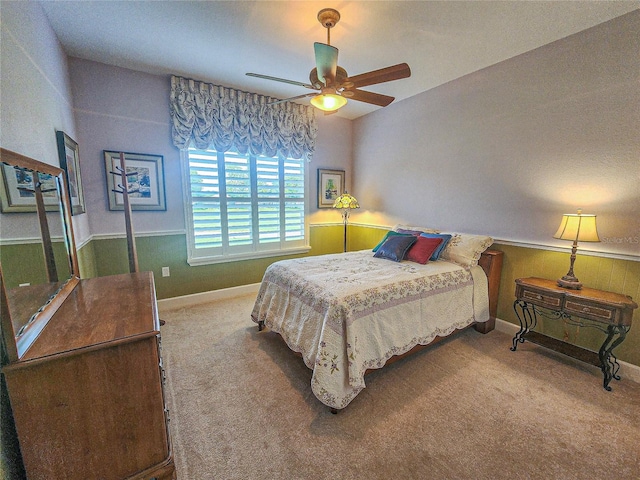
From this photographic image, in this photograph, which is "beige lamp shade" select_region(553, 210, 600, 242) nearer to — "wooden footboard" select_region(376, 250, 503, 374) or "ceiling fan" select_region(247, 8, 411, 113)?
"wooden footboard" select_region(376, 250, 503, 374)

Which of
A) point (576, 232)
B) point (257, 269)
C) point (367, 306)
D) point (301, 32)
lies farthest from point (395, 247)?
point (301, 32)

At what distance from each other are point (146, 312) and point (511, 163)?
10.9 feet

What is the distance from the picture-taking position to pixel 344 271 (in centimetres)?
242

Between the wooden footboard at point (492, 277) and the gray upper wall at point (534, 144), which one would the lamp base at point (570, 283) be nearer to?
the gray upper wall at point (534, 144)

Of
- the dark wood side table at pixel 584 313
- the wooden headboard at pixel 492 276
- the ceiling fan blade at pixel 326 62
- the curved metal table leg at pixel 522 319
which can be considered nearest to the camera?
the ceiling fan blade at pixel 326 62

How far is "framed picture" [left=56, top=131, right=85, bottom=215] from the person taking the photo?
2096mm

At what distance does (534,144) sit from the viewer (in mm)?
2506

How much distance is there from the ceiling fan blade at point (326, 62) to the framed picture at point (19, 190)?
159 centimetres

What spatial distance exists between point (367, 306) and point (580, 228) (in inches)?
70.9

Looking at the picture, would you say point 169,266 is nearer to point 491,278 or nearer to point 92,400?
point 92,400

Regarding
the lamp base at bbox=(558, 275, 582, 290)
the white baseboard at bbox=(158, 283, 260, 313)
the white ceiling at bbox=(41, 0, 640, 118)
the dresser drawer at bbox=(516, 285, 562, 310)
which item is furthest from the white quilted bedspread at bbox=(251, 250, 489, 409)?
the white ceiling at bbox=(41, 0, 640, 118)

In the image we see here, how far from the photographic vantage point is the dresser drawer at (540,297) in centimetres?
214

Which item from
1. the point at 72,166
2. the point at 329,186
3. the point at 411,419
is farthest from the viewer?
the point at 329,186

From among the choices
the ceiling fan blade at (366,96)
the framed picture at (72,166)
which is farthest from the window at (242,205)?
the ceiling fan blade at (366,96)
